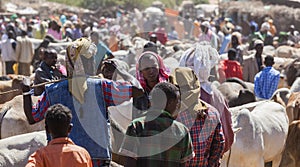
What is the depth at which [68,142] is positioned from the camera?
14.1ft

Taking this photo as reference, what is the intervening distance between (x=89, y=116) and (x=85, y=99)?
13 cm

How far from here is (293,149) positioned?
7.42m

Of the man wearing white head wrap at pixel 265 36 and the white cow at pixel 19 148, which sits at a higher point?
the white cow at pixel 19 148

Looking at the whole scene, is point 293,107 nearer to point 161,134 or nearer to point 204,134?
point 204,134

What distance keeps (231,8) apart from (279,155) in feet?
74.0

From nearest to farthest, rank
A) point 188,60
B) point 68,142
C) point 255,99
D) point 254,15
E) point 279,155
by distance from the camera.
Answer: point 68,142 → point 188,60 → point 279,155 → point 255,99 → point 254,15

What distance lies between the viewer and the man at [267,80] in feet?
31.8

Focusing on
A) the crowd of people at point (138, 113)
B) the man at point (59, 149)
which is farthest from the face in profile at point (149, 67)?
the man at point (59, 149)

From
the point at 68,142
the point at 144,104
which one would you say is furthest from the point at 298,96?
the point at 68,142

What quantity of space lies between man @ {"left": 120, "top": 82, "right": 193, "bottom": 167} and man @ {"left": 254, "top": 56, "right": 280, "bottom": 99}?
211 inches

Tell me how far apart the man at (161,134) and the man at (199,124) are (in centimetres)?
65

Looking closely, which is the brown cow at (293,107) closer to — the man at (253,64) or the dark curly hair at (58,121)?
the man at (253,64)

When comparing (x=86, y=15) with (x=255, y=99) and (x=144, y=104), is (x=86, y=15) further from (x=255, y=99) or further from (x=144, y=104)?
(x=144, y=104)

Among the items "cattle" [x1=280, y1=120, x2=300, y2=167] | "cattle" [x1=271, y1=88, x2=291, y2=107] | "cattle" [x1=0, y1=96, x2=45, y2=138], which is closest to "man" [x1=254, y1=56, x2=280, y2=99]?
"cattle" [x1=271, y1=88, x2=291, y2=107]
